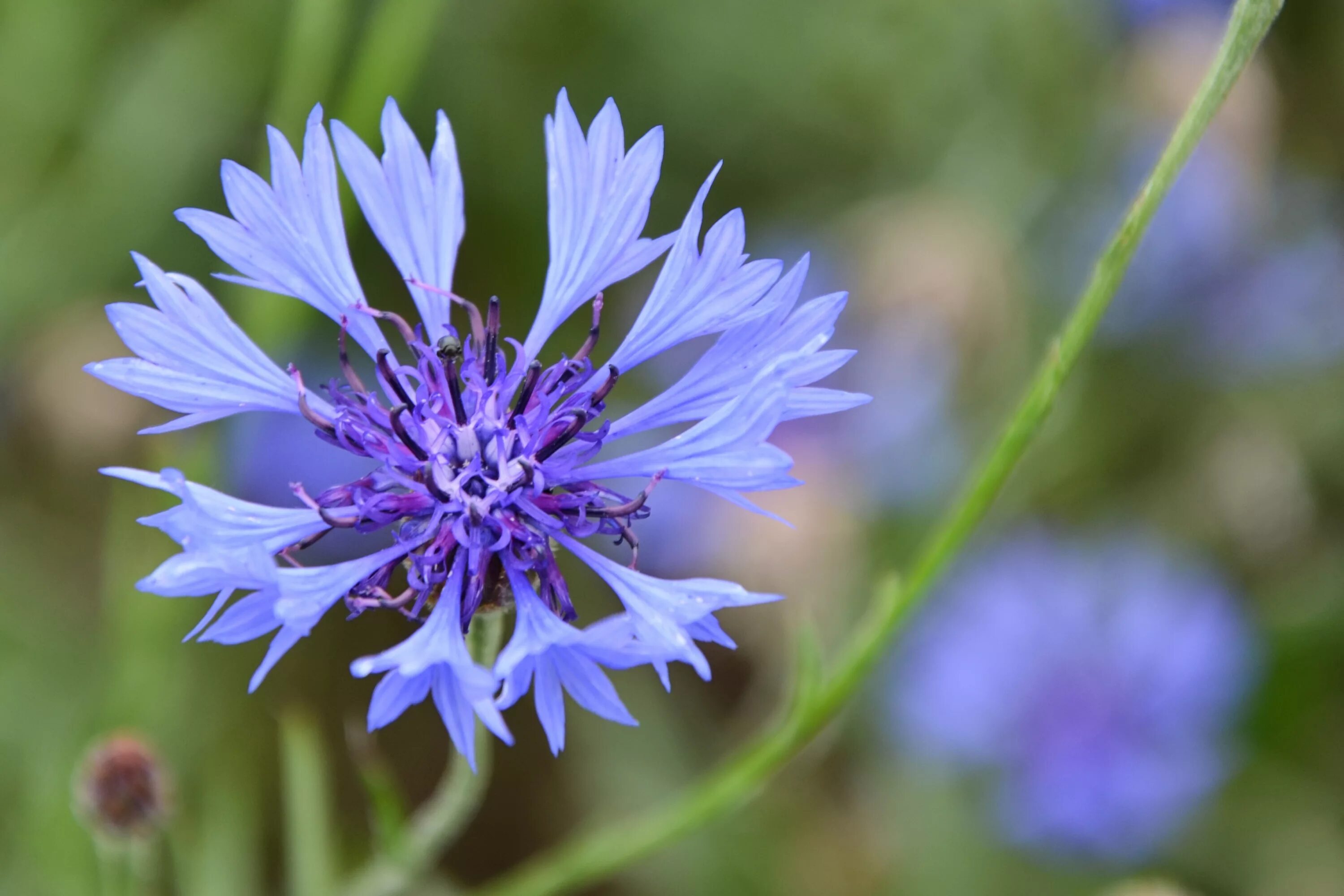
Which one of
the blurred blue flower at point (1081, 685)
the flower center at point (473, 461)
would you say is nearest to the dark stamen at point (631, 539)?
the flower center at point (473, 461)

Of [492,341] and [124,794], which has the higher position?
[492,341]

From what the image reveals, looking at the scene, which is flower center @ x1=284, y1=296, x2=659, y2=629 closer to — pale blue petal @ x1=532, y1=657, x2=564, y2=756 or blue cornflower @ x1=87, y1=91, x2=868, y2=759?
blue cornflower @ x1=87, y1=91, x2=868, y2=759

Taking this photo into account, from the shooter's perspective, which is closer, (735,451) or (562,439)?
(735,451)

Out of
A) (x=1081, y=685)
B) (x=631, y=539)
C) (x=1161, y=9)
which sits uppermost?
(x=1161, y=9)

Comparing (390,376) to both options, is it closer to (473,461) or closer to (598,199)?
(473,461)

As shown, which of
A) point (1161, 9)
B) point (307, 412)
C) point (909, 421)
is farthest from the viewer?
point (1161, 9)

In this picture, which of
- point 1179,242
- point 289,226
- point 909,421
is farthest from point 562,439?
point 1179,242
